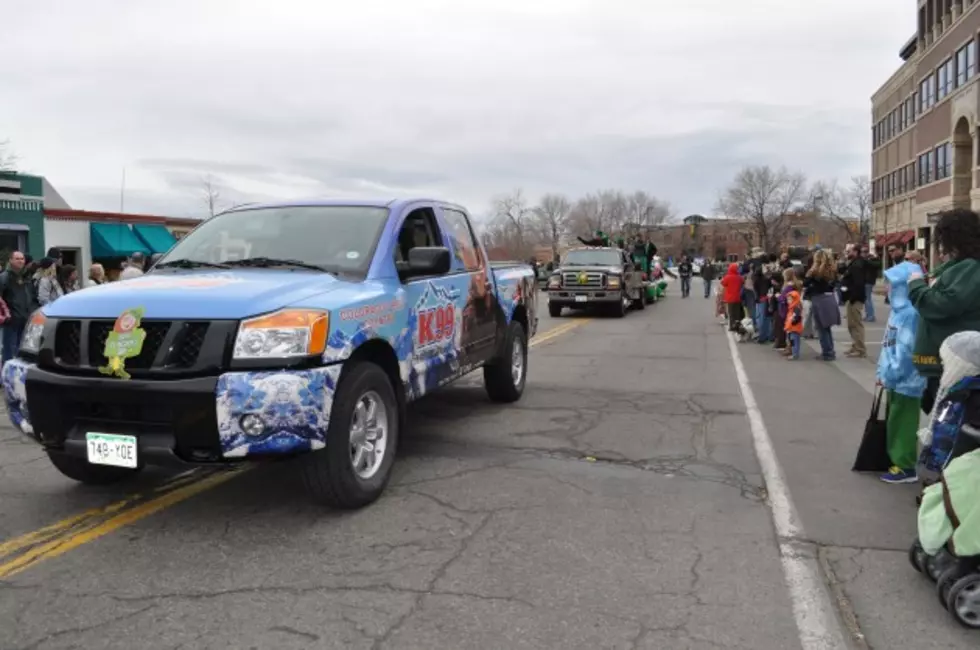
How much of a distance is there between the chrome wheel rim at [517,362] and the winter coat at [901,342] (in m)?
3.70

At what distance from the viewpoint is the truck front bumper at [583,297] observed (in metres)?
21.7

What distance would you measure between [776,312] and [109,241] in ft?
67.9

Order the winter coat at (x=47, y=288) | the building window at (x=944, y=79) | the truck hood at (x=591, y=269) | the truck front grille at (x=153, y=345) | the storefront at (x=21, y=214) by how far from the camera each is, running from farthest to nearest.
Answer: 1. the building window at (x=944, y=79)
2. the truck hood at (x=591, y=269)
3. the storefront at (x=21, y=214)
4. the winter coat at (x=47, y=288)
5. the truck front grille at (x=153, y=345)

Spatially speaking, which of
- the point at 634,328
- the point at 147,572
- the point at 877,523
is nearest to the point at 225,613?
the point at 147,572

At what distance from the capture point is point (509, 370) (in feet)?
27.1

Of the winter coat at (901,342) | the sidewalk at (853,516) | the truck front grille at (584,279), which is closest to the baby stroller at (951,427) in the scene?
the sidewalk at (853,516)

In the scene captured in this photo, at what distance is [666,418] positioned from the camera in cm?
794

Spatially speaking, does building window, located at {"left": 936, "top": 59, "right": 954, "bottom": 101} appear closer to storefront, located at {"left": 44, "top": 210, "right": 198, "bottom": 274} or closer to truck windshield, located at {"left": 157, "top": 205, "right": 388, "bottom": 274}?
storefront, located at {"left": 44, "top": 210, "right": 198, "bottom": 274}

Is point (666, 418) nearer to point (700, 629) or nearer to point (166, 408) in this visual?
point (700, 629)

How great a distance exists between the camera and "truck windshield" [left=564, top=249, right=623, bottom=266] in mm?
23078

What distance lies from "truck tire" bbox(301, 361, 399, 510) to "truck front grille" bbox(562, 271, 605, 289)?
55.8 feet

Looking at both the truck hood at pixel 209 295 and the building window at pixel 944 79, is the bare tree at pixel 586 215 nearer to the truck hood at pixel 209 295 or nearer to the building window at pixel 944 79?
the building window at pixel 944 79

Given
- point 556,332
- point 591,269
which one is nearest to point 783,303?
point 556,332

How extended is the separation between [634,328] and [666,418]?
11066 millimetres
